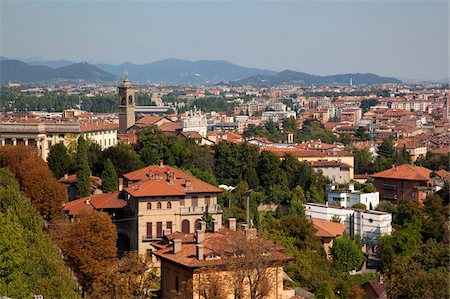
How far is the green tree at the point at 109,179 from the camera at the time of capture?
26.7 metres

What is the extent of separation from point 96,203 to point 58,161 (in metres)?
6.38

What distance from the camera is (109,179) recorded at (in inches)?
1054

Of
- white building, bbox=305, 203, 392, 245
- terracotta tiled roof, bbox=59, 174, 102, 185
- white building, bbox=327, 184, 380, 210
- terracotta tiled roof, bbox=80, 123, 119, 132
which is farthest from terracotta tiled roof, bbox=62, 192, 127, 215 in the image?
terracotta tiled roof, bbox=80, 123, 119, 132

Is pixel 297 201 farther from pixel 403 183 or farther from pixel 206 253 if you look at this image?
pixel 206 253

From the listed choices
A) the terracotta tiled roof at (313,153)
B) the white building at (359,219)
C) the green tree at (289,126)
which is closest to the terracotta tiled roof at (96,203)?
the white building at (359,219)

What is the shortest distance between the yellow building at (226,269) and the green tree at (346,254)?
29.3ft

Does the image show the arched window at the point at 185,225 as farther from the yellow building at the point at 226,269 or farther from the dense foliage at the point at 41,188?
the yellow building at the point at 226,269

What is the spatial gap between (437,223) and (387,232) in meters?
2.20

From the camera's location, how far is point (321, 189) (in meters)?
33.9

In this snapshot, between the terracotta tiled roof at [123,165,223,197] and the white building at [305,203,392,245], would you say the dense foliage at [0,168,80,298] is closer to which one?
the terracotta tiled roof at [123,165,223,197]

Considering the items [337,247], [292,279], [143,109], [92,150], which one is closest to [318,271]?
[292,279]

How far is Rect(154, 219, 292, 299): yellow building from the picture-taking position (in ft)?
46.7

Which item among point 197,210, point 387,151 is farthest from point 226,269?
point 387,151

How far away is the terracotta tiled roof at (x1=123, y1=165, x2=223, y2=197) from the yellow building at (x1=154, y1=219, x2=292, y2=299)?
248 inches
